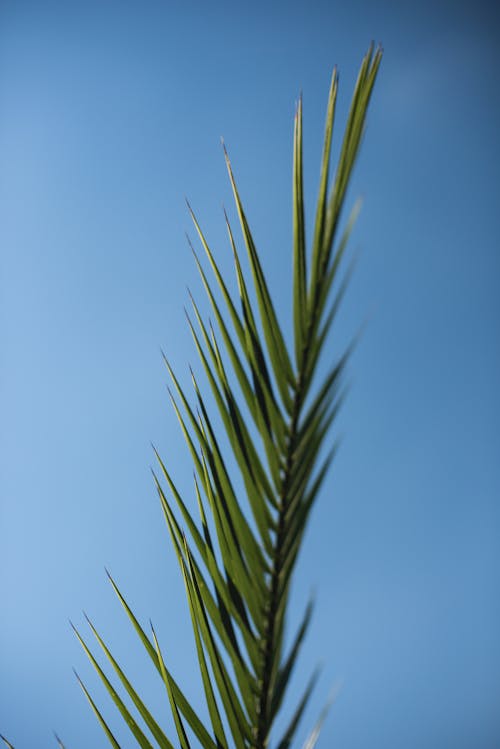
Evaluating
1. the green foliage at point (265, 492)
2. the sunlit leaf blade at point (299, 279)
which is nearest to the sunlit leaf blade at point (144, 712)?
the green foliage at point (265, 492)

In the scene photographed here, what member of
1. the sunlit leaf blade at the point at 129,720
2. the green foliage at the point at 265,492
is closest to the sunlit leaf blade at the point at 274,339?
the green foliage at the point at 265,492

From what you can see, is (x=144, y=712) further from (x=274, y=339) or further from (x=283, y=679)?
(x=274, y=339)

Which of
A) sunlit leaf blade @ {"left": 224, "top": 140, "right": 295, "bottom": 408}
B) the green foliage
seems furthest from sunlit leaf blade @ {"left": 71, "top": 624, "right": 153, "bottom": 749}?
sunlit leaf blade @ {"left": 224, "top": 140, "right": 295, "bottom": 408}

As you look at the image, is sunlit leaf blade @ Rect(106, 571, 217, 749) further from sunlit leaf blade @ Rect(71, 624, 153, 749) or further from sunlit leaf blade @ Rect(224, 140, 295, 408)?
sunlit leaf blade @ Rect(224, 140, 295, 408)

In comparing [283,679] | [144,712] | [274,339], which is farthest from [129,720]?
[274,339]

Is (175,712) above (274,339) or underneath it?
underneath

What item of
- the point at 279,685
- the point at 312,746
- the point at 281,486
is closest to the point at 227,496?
the point at 281,486

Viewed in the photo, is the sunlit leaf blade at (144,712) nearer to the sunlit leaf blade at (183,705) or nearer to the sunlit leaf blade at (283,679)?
the sunlit leaf blade at (183,705)

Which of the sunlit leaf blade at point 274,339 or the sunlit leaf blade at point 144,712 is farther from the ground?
the sunlit leaf blade at point 274,339

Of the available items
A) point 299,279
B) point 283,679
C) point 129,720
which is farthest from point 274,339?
point 129,720

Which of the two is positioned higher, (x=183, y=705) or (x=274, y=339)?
(x=274, y=339)

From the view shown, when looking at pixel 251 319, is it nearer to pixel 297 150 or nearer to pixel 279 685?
pixel 297 150
